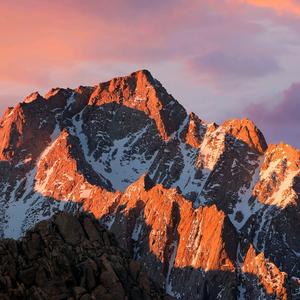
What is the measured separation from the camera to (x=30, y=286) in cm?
15100

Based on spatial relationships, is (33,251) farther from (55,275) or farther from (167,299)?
(167,299)

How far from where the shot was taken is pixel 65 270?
156000mm

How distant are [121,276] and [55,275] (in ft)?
37.9

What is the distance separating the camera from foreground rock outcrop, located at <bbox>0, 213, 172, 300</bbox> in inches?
5901

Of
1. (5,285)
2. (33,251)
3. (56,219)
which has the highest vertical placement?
(56,219)

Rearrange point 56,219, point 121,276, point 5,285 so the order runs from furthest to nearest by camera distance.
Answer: point 56,219 → point 121,276 → point 5,285

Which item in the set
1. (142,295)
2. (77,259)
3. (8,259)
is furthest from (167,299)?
(8,259)

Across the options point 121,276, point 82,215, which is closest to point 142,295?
point 121,276

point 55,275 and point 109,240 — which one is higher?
point 109,240

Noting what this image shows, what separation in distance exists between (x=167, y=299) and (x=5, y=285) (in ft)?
104

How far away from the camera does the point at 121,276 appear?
160 metres

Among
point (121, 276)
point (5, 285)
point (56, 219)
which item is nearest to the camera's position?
point (5, 285)

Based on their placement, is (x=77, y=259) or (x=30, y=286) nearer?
(x=30, y=286)

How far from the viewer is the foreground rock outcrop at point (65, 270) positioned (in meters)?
150
